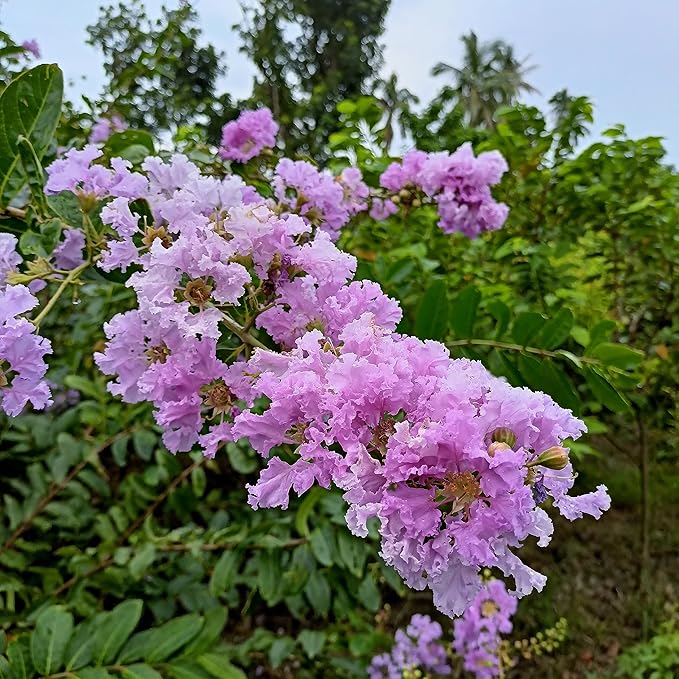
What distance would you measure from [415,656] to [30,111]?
2124 millimetres

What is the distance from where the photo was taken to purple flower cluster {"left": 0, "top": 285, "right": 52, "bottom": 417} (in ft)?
2.38

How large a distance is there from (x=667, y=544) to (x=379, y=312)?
12.1ft

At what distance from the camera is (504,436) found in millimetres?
567

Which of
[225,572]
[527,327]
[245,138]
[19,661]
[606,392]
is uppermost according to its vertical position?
[245,138]

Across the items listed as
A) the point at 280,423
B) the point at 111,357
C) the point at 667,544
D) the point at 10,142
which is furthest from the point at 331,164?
the point at 667,544

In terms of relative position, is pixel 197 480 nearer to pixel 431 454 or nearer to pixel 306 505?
pixel 306 505

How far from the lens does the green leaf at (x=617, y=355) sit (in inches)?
46.5

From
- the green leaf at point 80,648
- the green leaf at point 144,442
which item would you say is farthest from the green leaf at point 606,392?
the green leaf at point 144,442

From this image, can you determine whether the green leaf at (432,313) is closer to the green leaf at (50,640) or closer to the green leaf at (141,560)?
the green leaf at (50,640)

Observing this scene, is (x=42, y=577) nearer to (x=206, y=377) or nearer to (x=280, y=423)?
(x=206, y=377)

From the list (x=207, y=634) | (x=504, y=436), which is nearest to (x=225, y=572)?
(x=207, y=634)

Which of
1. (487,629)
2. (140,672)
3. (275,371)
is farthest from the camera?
(487,629)

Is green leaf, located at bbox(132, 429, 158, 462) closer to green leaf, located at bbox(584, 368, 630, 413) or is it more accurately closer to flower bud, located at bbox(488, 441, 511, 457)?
green leaf, located at bbox(584, 368, 630, 413)

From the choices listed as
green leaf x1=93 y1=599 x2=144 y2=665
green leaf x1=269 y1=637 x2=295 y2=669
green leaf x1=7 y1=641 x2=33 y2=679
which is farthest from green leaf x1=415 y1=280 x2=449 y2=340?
green leaf x1=269 y1=637 x2=295 y2=669
